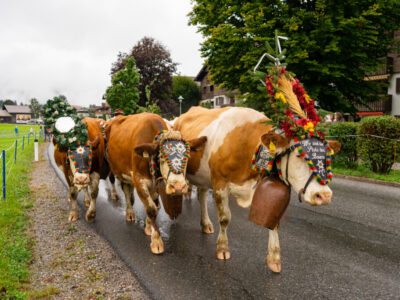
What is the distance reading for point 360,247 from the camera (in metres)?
4.80

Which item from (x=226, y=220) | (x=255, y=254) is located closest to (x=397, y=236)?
(x=255, y=254)

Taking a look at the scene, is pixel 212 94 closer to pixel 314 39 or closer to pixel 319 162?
pixel 314 39

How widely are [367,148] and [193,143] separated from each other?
8.99 metres

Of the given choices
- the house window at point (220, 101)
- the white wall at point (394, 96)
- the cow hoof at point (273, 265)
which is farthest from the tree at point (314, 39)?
the house window at point (220, 101)

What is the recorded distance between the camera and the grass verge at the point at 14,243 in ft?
11.6

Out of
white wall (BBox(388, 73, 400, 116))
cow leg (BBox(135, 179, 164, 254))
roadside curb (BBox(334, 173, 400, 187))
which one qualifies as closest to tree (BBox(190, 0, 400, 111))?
roadside curb (BBox(334, 173, 400, 187))

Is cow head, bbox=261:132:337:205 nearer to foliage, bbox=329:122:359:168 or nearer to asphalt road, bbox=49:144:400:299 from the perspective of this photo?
asphalt road, bbox=49:144:400:299

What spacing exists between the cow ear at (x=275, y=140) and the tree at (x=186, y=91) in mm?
53003

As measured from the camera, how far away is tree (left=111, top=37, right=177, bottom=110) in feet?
105

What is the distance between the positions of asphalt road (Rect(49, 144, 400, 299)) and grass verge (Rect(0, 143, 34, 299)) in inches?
48.2

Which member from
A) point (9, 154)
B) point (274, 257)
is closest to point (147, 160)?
point (274, 257)

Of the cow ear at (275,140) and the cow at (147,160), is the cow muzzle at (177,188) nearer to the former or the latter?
the cow at (147,160)

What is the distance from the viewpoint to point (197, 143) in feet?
14.3

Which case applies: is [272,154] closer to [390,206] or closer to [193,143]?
[193,143]
